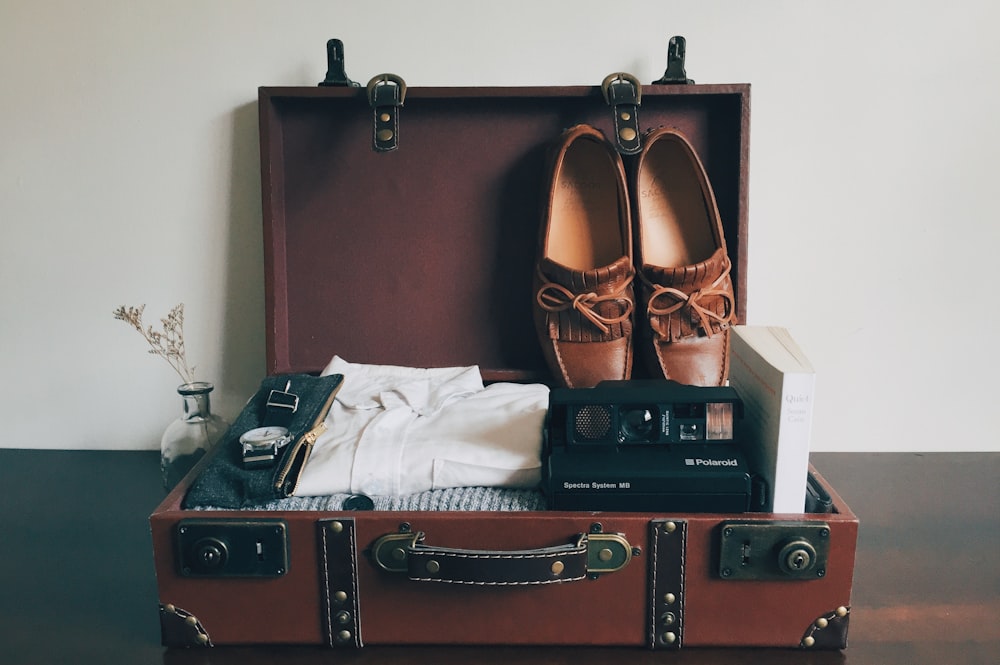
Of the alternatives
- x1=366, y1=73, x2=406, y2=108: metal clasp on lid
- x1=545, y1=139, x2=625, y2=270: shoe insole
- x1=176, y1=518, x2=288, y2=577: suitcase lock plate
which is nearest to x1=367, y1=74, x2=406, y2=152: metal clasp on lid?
x1=366, y1=73, x2=406, y2=108: metal clasp on lid

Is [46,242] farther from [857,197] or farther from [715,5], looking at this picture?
[857,197]

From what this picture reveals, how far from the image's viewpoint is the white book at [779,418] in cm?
60

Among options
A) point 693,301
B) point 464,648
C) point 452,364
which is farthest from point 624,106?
point 464,648

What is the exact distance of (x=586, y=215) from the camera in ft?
3.26

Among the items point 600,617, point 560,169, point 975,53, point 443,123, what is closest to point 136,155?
point 443,123

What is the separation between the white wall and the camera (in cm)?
98

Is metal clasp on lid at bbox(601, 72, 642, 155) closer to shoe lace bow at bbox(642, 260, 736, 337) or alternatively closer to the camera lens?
shoe lace bow at bbox(642, 260, 736, 337)

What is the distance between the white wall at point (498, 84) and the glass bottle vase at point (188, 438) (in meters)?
0.19

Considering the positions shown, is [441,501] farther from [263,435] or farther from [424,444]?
[263,435]

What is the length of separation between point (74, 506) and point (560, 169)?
0.74 m

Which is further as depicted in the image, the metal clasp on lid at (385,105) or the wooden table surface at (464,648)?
the metal clasp on lid at (385,105)

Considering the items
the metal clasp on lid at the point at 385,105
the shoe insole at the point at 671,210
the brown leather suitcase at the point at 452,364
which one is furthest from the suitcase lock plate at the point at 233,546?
the shoe insole at the point at 671,210

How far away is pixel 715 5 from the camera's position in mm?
975

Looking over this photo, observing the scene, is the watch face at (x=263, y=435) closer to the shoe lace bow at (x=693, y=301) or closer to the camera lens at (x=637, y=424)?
the camera lens at (x=637, y=424)
